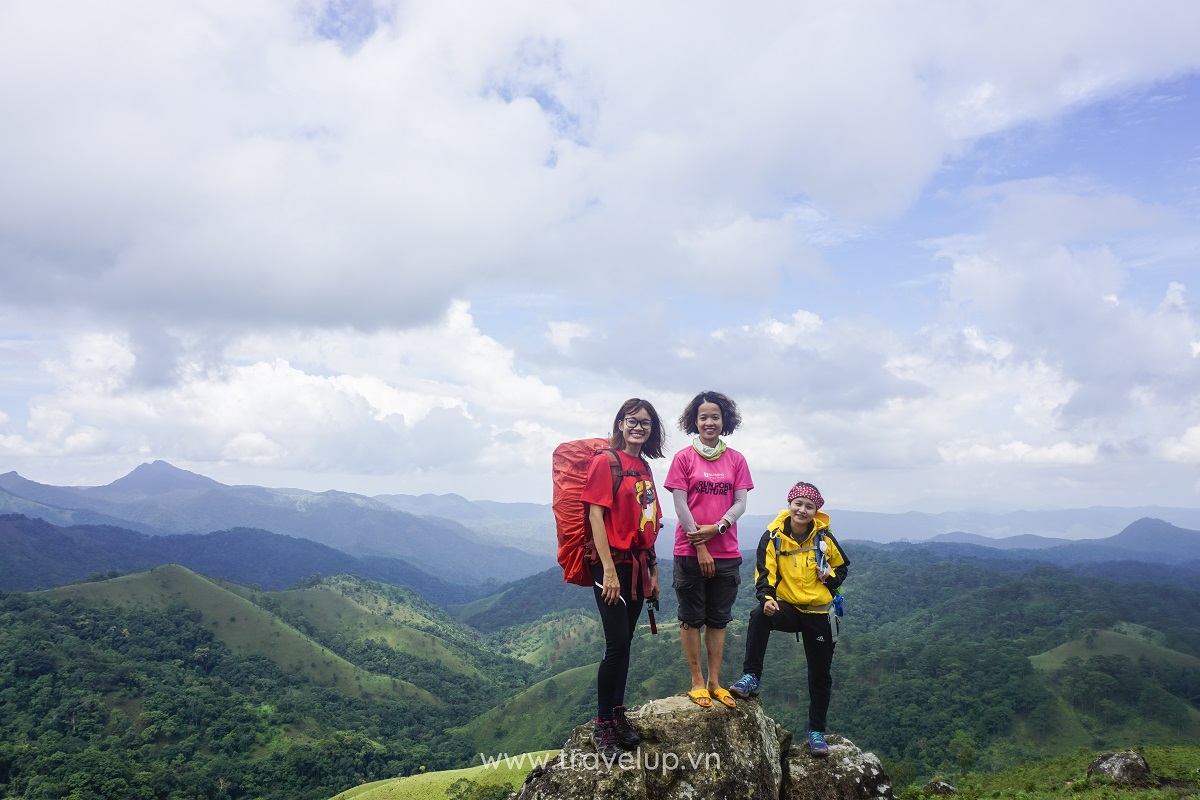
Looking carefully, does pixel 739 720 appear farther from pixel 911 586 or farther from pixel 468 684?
pixel 911 586

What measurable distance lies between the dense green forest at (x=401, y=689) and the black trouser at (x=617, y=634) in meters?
54.6

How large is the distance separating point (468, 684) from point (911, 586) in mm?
140277

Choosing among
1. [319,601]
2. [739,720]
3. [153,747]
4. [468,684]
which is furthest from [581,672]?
[739,720]

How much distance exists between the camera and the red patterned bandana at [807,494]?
769cm

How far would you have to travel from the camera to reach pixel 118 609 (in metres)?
127

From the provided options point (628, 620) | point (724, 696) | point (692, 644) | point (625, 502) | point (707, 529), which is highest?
point (625, 502)

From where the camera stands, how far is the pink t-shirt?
23.4 ft

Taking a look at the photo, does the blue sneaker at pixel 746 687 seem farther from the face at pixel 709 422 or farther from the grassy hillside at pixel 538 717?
the grassy hillside at pixel 538 717

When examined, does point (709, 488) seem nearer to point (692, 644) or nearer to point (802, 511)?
point (802, 511)

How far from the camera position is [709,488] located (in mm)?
7156

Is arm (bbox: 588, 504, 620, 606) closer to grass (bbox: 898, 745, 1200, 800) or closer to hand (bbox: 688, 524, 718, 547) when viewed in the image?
hand (bbox: 688, 524, 718, 547)

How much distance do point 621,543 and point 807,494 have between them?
279 cm

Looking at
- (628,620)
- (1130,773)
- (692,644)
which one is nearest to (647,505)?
(628,620)

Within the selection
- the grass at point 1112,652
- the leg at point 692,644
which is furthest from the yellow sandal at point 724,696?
the grass at point 1112,652
